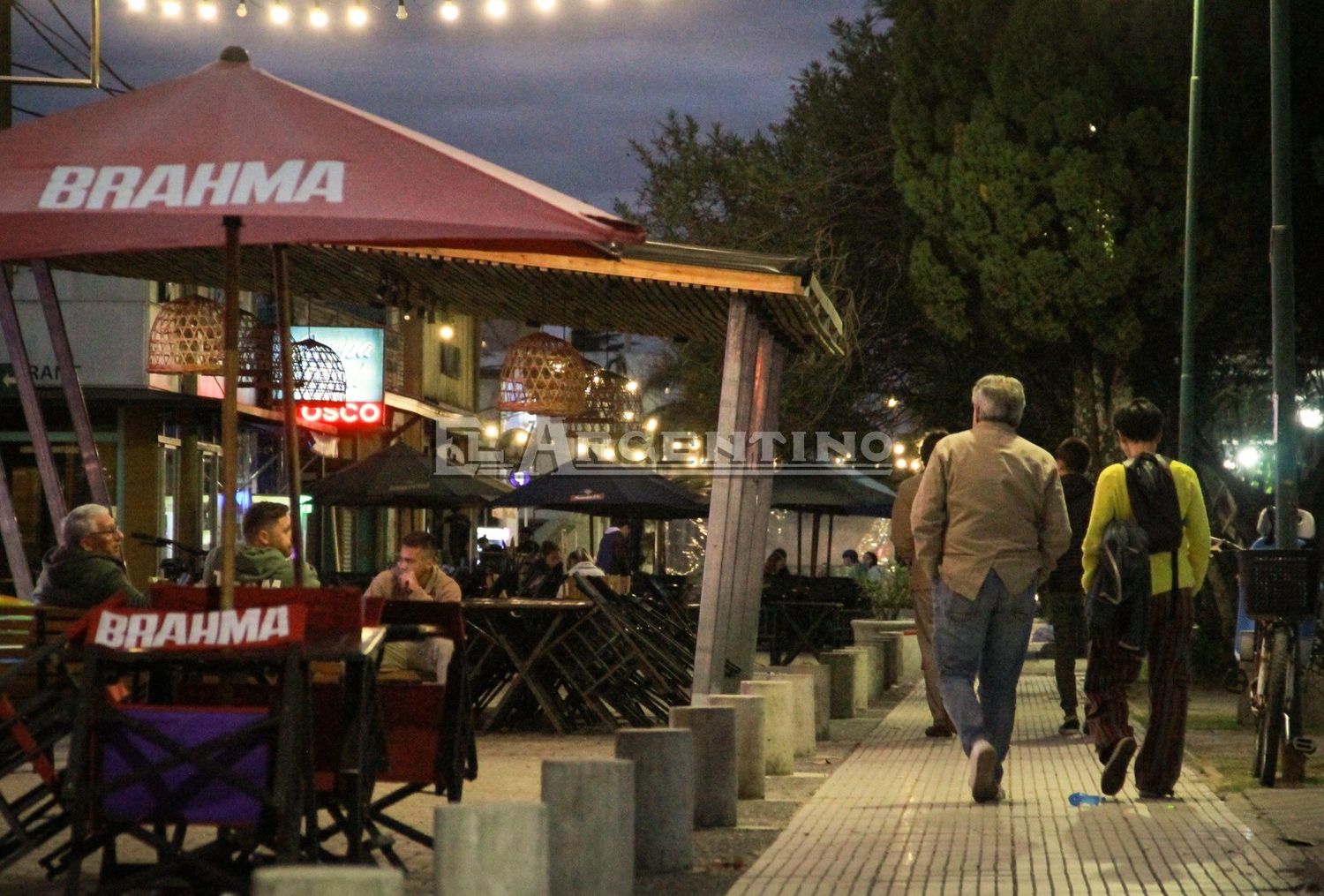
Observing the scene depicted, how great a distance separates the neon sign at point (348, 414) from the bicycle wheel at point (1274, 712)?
21900 millimetres

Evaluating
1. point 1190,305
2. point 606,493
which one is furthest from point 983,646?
point 1190,305

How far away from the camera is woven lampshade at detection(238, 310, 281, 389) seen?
13211 millimetres

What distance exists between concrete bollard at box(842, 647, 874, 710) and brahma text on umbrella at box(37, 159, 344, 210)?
10.4 m

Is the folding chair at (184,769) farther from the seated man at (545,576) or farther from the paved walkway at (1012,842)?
the seated man at (545,576)

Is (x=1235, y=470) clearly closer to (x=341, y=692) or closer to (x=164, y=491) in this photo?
(x=164, y=491)

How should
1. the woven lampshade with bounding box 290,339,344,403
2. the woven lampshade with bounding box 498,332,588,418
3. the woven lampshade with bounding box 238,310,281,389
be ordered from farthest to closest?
the woven lampshade with bounding box 290,339,344,403
the woven lampshade with bounding box 498,332,588,418
the woven lampshade with bounding box 238,310,281,389

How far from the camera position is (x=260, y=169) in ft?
20.5

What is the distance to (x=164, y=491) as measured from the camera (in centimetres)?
2880

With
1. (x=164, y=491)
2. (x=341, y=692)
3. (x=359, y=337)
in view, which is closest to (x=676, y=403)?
(x=359, y=337)

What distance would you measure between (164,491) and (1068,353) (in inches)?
498

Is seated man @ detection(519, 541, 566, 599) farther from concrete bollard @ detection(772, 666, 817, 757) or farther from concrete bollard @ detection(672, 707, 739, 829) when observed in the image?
concrete bollard @ detection(672, 707, 739, 829)

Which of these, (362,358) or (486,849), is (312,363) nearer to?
(486,849)

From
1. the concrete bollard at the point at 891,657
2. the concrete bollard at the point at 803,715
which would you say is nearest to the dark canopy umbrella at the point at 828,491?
the concrete bollard at the point at 891,657

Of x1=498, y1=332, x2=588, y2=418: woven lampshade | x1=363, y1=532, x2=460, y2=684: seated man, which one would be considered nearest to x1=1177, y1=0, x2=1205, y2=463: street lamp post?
x1=498, y1=332, x2=588, y2=418: woven lampshade
